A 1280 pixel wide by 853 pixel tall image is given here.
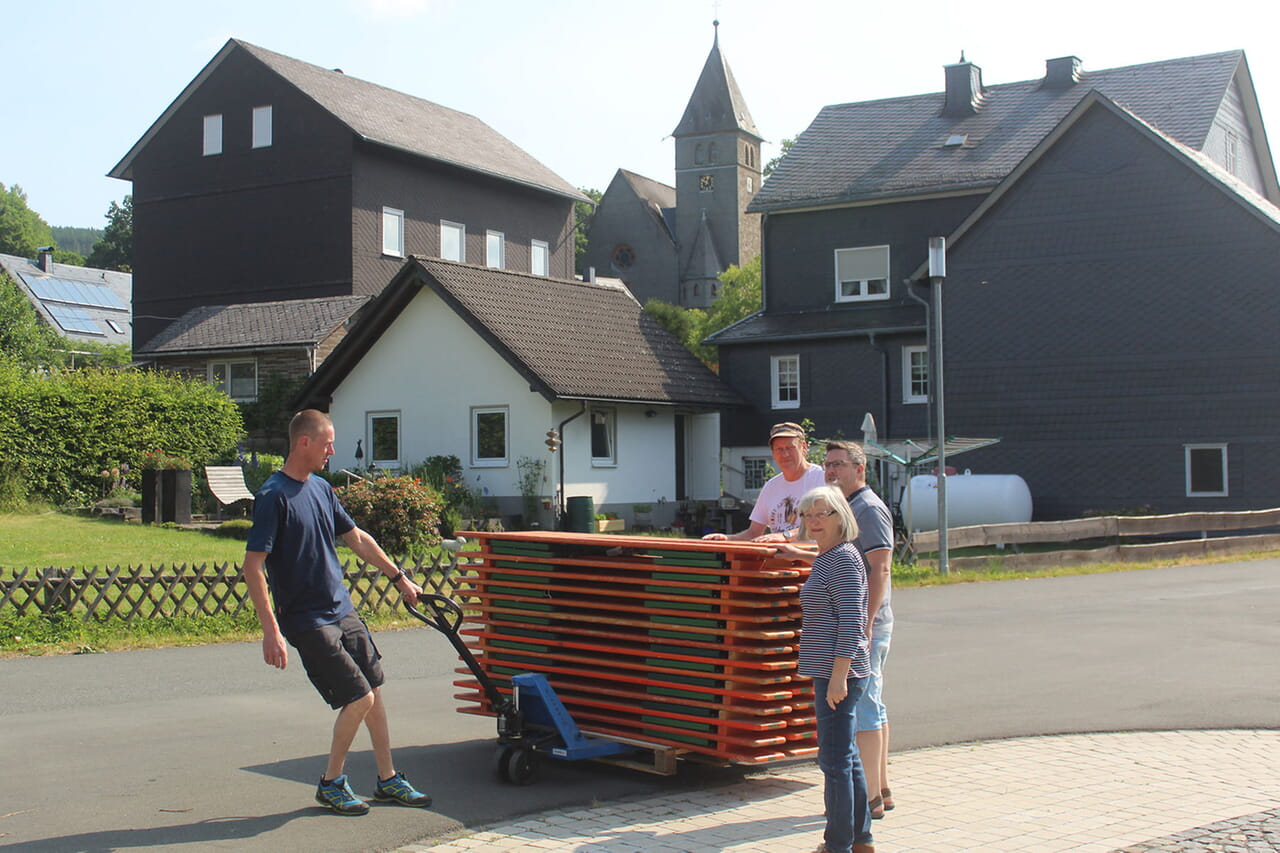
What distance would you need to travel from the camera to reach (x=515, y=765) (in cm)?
756

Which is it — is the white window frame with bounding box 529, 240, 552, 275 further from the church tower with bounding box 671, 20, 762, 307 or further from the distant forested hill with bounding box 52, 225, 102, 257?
the distant forested hill with bounding box 52, 225, 102, 257

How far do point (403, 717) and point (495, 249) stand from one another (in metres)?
38.2

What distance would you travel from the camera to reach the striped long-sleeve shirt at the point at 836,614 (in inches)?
242

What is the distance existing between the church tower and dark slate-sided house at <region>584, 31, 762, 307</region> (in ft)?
0.23

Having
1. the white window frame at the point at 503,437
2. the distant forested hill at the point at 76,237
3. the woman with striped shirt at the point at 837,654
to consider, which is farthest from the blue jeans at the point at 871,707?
the distant forested hill at the point at 76,237

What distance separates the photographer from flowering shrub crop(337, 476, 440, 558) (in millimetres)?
21031

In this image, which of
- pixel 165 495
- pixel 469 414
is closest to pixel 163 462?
pixel 165 495

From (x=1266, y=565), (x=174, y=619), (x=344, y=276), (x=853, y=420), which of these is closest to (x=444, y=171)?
(x=344, y=276)

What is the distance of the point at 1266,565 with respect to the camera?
23016 millimetres

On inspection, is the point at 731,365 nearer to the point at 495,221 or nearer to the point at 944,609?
the point at 495,221

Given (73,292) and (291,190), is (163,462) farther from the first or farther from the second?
(73,292)

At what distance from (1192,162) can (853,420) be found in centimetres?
1107

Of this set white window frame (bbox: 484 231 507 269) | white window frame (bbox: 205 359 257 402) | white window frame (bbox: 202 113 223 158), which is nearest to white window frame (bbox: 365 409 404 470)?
white window frame (bbox: 205 359 257 402)

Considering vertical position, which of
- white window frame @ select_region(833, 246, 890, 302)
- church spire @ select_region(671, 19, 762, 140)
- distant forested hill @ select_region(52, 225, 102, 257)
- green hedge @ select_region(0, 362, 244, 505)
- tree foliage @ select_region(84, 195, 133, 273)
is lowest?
green hedge @ select_region(0, 362, 244, 505)
